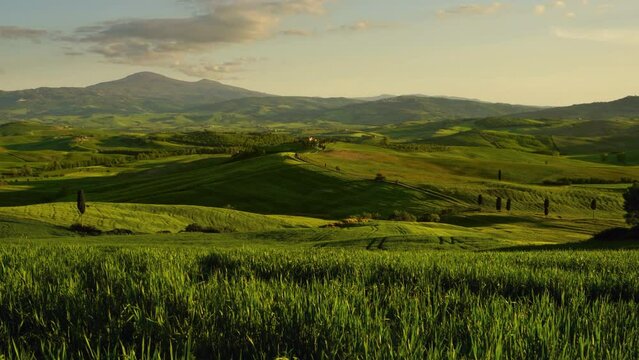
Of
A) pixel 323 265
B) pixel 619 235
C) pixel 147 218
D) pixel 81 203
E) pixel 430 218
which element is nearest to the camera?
pixel 323 265

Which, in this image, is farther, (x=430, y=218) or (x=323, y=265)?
(x=430, y=218)

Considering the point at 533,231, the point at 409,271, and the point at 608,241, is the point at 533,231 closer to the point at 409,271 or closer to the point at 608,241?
the point at 608,241

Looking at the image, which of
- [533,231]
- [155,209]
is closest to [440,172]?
[533,231]

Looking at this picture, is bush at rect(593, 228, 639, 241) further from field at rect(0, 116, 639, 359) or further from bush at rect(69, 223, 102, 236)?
bush at rect(69, 223, 102, 236)

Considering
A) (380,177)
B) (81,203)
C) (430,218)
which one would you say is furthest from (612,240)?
(380,177)

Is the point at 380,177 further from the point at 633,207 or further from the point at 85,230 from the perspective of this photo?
the point at 85,230

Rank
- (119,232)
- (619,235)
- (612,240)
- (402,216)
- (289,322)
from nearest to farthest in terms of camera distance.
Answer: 1. (289,322)
2. (612,240)
3. (619,235)
4. (119,232)
5. (402,216)

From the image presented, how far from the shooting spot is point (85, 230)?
6262 cm

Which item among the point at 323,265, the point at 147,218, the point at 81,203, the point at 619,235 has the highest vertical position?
the point at 323,265

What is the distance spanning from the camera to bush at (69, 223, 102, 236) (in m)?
62.1

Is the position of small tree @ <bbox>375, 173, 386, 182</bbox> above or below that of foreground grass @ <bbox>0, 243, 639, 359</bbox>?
below

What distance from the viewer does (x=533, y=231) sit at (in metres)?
89.9

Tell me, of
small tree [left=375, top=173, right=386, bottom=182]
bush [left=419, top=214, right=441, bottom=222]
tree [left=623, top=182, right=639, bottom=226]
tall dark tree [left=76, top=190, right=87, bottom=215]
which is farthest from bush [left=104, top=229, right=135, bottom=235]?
small tree [left=375, top=173, right=386, bottom=182]

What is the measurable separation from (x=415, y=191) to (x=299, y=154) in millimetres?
54379
